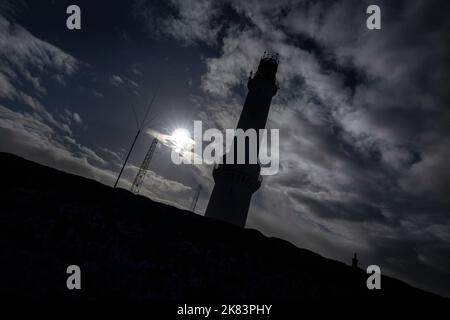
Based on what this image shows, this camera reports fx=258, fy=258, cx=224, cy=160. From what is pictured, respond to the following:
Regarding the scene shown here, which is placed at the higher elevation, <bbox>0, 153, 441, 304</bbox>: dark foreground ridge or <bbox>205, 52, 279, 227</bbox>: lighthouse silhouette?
<bbox>205, 52, 279, 227</bbox>: lighthouse silhouette

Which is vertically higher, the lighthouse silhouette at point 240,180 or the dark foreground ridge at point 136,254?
the lighthouse silhouette at point 240,180

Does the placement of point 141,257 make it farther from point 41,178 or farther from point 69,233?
point 41,178

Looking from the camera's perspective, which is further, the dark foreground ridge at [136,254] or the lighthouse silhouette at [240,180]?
the lighthouse silhouette at [240,180]

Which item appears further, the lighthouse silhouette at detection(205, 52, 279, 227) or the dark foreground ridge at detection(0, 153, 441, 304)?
the lighthouse silhouette at detection(205, 52, 279, 227)

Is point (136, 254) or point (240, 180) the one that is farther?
point (240, 180)

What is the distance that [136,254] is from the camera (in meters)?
7.39

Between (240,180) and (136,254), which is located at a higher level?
(240,180)

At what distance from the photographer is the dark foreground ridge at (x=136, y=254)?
6625mm

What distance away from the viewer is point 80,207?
24.9ft

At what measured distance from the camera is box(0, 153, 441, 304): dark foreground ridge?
21.7 feet
